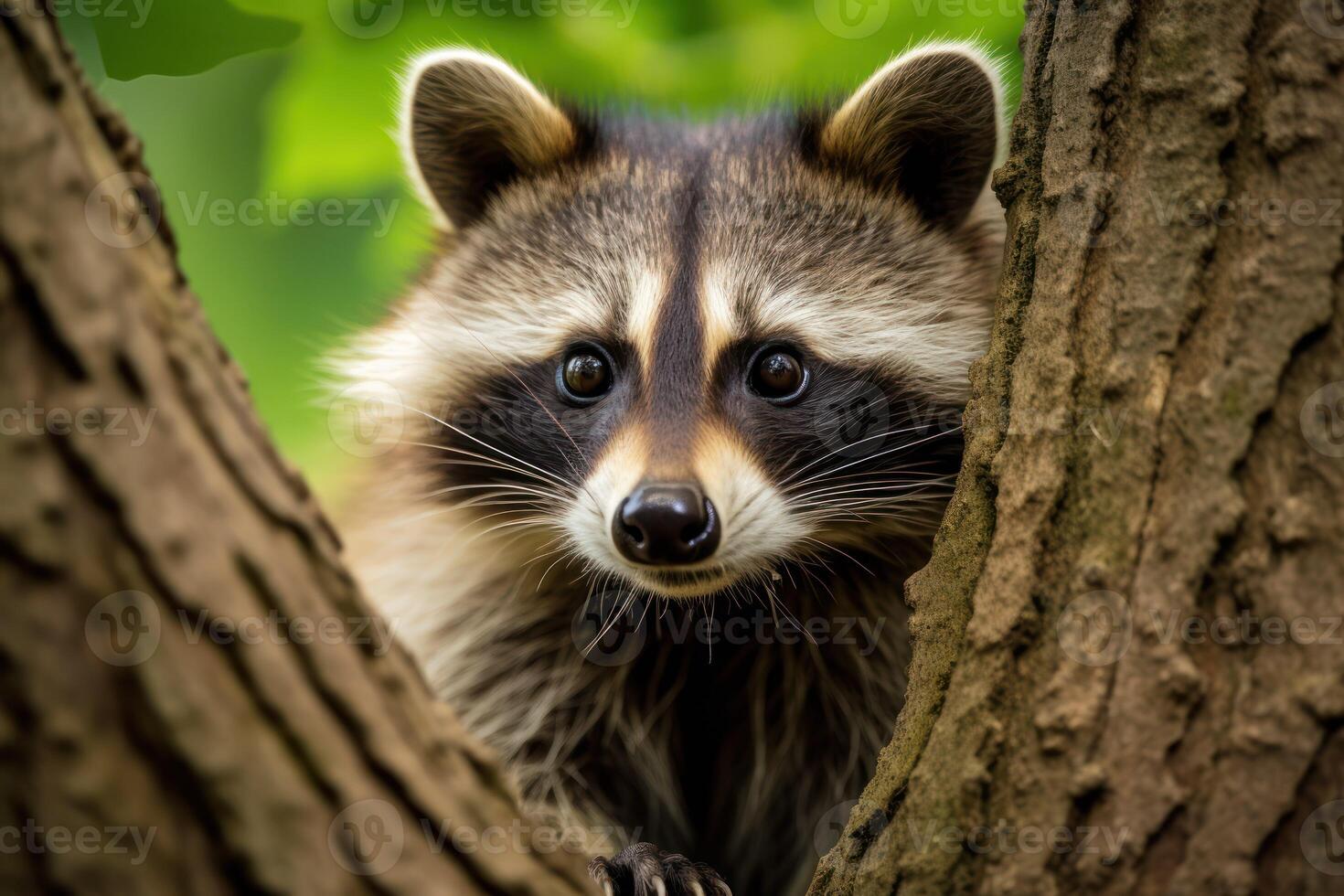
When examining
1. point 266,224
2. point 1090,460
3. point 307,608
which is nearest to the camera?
point 307,608

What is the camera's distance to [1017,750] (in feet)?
5.98

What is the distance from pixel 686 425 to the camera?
2877 mm

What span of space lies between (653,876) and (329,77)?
7.98 ft

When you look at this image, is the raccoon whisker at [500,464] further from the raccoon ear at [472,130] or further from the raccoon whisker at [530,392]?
the raccoon ear at [472,130]

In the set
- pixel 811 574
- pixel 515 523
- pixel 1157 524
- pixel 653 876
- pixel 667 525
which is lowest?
pixel 653 876

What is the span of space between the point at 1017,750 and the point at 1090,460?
51cm

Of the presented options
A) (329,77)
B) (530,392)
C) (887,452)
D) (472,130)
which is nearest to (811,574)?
(887,452)

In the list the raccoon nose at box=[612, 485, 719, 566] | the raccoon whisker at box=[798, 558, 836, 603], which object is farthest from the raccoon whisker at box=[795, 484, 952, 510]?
the raccoon nose at box=[612, 485, 719, 566]

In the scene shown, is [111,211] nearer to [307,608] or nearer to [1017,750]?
[307,608]

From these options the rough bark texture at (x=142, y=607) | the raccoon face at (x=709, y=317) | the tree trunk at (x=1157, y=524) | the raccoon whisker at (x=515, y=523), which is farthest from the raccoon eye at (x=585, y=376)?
the rough bark texture at (x=142, y=607)

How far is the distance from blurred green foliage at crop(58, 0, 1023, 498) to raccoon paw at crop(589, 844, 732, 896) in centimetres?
203

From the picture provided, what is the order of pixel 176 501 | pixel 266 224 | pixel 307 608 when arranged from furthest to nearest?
pixel 266 224 → pixel 307 608 → pixel 176 501

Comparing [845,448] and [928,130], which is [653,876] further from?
[928,130]

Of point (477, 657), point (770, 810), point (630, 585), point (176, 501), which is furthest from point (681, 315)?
point (176, 501)
